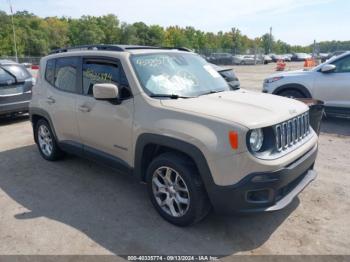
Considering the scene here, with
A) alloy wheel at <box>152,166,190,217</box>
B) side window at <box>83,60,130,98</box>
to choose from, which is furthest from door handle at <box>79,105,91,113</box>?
alloy wheel at <box>152,166,190,217</box>

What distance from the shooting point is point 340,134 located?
708 centimetres

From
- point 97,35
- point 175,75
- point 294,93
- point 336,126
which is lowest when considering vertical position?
point 336,126

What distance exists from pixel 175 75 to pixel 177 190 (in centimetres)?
142

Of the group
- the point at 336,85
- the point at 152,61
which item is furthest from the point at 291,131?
the point at 336,85

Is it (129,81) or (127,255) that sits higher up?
(129,81)

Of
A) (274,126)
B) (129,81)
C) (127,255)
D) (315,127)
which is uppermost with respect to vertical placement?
(129,81)

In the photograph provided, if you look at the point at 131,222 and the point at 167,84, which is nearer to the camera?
the point at 131,222

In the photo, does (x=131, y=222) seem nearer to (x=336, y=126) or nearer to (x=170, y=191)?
(x=170, y=191)

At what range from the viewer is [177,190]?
3539 millimetres

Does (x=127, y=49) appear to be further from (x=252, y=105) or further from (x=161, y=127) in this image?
(x=252, y=105)

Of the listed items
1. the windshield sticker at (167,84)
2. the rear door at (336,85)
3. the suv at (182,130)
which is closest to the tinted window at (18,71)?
the suv at (182,130)

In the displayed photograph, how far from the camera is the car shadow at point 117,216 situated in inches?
130

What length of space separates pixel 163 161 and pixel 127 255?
97cm

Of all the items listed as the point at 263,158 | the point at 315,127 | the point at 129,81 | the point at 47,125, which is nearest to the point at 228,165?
the point at 263,158
